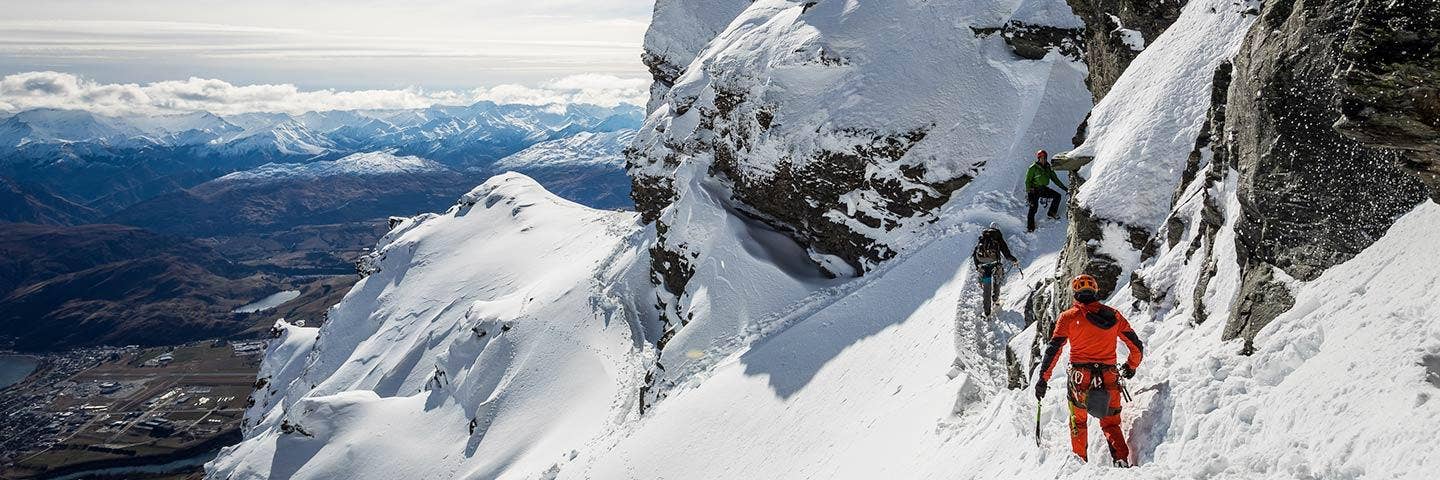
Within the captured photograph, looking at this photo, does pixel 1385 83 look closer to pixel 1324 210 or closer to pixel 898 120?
pixel 1324 210

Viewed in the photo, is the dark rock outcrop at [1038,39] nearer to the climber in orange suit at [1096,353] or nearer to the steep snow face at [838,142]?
the steep snow face at [838,142]

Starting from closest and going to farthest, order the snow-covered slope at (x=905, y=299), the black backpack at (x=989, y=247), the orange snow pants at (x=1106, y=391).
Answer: the snow-covered slope at (x=905, y=299)
the orange snow pants at (x=1106, y=391)
the black backpack at (x=989, y=247)


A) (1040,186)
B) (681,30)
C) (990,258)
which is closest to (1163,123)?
(990,258)

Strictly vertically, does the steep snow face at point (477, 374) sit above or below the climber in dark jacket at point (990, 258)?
below

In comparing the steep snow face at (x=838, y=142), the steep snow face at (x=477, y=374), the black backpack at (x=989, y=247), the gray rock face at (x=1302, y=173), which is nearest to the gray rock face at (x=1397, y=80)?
the gray rock face at (x=1302, y=173)

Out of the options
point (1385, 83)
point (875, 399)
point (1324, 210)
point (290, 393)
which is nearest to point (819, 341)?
point (875, 399)

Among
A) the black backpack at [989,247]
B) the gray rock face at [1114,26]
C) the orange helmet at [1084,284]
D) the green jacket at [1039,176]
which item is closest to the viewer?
the orange helmet at [1084,284]
